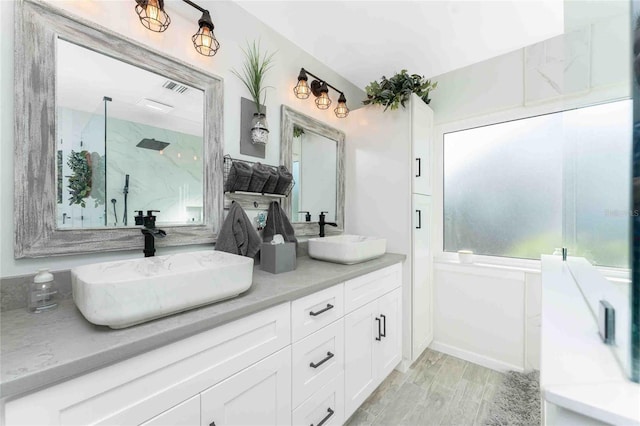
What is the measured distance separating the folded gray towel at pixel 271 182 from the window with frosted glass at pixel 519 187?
149 cm

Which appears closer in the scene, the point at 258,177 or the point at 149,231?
the point at 149,231

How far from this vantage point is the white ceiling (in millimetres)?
1521

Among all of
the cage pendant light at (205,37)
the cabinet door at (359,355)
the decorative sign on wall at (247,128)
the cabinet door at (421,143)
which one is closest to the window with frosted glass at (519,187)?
the cabinet door at (421,143)

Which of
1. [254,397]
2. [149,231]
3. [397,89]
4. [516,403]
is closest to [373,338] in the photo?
[254,397]

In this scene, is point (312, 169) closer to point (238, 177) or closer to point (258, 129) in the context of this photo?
point (258, 129)

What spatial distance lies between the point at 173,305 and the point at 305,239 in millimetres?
1237

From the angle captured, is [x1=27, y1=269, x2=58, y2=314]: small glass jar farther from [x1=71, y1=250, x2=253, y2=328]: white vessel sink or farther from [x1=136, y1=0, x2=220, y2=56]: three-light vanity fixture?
[x1=136, y1=0, x2=220, y2=56]: three-light vanity fixture

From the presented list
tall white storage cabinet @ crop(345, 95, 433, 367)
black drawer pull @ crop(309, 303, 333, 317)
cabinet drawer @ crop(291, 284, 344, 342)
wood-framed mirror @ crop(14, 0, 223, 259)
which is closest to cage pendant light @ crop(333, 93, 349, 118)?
tall white storage cabinet @ crop(345, 95, 433, 367)

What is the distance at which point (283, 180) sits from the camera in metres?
1.63

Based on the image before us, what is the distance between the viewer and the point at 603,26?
2.75 ft

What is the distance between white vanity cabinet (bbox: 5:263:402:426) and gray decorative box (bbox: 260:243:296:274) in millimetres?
263

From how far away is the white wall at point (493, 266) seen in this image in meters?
1.86

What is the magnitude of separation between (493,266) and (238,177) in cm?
210

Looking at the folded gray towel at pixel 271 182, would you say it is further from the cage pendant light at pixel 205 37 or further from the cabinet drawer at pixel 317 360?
the cabinet drawer at pixel 317 360
